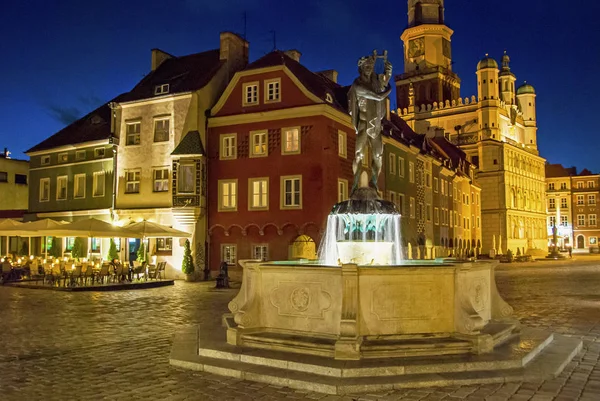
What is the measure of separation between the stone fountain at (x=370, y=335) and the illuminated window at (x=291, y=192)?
20.1 metres

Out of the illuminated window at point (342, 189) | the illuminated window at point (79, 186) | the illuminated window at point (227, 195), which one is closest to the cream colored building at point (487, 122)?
the illuminated window at point (342, 189)

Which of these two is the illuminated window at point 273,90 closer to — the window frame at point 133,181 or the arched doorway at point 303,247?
the arched doorway at point 303,247

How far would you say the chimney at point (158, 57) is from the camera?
39281 millimetres

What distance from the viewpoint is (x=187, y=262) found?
31031 millimetres

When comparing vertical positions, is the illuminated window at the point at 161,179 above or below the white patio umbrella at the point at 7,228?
above

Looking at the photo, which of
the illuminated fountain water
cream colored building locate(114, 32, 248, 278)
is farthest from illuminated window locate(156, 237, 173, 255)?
the illuminated fountain water

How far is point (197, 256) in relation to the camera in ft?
105

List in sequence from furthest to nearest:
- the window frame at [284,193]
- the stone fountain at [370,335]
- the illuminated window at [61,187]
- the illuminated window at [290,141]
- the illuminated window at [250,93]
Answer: the illuminated window at [61,187]
the illuminated window at [250,93]
the illuminated window at [290,141]
the window frame at [284,193]
the stone fountain at [370,335]

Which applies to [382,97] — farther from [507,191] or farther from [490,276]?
[507,191]

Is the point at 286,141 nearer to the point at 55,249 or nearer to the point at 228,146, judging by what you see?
the point at 228,146

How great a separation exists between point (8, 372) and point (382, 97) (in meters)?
8.52

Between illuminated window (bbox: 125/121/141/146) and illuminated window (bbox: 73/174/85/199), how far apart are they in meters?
4.61

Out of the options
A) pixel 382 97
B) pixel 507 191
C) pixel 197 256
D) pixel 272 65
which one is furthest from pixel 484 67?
pixel 382 97

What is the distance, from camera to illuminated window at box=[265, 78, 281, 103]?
31.5 meters
